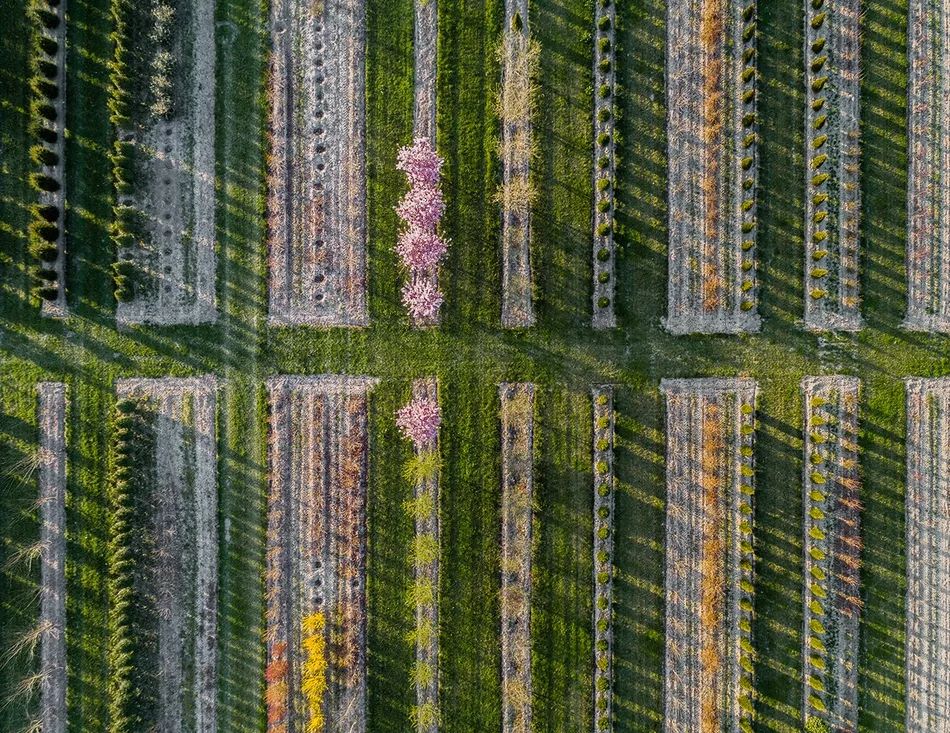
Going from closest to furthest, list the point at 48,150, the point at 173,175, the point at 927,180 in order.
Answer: the point at 48,150, the point at 173,175, the point at 927,180

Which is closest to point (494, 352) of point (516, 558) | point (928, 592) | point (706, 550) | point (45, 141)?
point (516, 558)

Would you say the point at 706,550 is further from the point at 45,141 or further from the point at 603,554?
the point at 45,141

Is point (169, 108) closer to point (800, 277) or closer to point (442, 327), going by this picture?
point (442, 327)

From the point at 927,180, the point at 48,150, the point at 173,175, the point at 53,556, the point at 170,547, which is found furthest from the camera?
the point at 927,180

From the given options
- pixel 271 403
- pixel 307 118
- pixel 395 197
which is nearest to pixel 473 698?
pixel 271 403

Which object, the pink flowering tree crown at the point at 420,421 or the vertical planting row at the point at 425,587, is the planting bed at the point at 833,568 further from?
the pink flowering tree crown at the point at 420,421

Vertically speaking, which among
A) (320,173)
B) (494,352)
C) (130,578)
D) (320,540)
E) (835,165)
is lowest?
(130,578)
